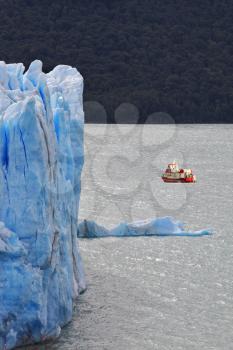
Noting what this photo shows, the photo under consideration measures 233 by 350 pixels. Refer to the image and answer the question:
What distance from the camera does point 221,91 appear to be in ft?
358

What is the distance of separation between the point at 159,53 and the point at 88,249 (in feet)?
276

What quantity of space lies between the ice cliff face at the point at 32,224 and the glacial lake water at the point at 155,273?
1.11 m

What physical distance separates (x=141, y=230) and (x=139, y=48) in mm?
81232

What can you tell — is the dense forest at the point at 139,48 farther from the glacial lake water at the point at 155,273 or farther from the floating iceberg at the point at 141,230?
the floating iceberg at the point at 141,230

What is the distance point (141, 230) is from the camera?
37.1 m

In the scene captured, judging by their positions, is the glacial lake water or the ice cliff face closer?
the ice cliff face

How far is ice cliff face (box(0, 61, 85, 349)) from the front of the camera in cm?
2083

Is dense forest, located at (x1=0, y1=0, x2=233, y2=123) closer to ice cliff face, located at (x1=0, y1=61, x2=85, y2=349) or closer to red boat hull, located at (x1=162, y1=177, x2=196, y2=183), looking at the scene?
red boat hull, located at (x1=162, y1=177, x2=196, y2=183)

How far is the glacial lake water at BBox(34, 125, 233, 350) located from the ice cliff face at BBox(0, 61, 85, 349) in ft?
3.64

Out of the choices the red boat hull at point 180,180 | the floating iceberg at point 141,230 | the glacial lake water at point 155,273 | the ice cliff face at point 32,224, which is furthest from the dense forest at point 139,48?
the ice cliff face at point 32,224

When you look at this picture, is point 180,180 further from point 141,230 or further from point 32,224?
point 32,224

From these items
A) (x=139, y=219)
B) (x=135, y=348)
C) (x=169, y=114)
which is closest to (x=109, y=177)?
(x=139, y=219)

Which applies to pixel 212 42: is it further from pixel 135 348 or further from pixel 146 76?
pixel 135 348

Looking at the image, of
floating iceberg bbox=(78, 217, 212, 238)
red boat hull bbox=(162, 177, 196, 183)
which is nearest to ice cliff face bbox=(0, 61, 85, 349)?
floating iceberg bbox=(78, 217, 212, 238)
